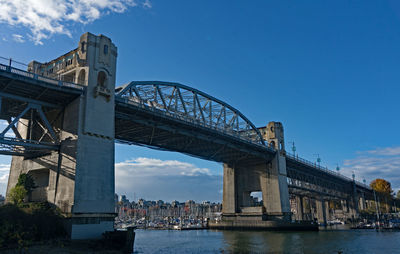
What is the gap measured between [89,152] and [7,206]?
9.16m

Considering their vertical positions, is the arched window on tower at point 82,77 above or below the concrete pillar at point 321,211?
above

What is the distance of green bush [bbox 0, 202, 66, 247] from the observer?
27.1 metres

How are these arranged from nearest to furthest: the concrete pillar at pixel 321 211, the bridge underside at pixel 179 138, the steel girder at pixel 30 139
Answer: the steel girder at pixel 30 139 → the bridge underside at pixel 179 138 → the concrete pillar at pixel 321 211

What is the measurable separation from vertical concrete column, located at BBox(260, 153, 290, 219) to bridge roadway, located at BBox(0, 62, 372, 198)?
106 inches

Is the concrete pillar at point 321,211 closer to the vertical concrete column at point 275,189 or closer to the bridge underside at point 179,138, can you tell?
the vertical concrete column at point 275,189

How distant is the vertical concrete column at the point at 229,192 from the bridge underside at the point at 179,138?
436cm

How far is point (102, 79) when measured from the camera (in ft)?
134

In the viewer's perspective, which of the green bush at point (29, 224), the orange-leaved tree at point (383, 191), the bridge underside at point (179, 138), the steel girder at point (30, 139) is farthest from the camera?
the orange-leaved tree at point (383, 191)

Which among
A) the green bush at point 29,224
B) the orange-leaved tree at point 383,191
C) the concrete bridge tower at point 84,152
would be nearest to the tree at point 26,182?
the concrete bridge tower at point 84,152

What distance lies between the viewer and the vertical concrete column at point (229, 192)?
85.2 meters

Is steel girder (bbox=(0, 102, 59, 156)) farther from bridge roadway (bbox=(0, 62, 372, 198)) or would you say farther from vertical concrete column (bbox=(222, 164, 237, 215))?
vertical concrete column (bbox=(222, 164, 237, 215))

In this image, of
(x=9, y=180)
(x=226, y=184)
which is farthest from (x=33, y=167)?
(x=226, y=184)

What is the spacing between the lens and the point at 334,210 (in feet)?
569

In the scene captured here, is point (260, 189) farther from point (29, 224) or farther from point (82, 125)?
point (29, 224)
